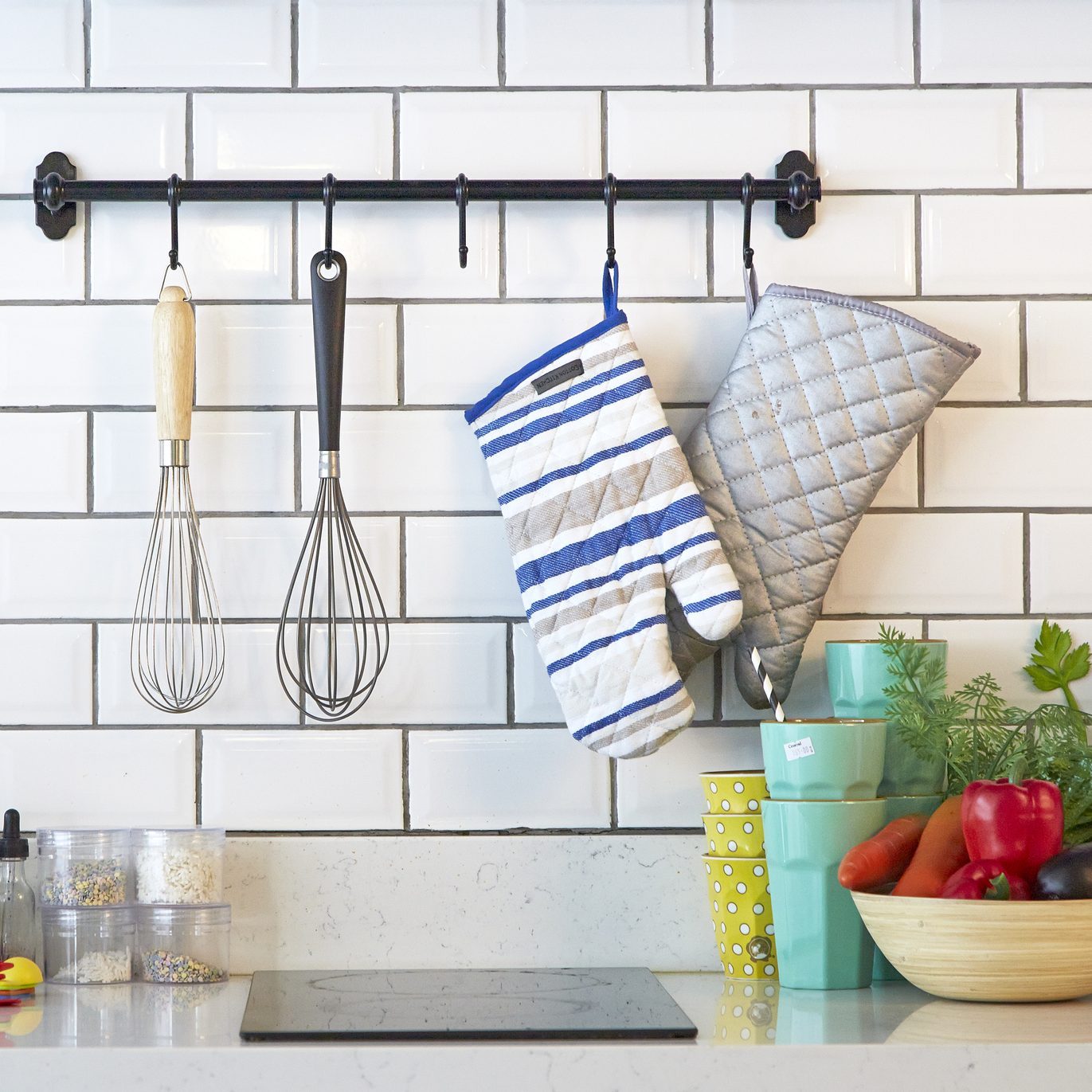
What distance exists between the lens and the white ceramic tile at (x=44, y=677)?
1.00 meters

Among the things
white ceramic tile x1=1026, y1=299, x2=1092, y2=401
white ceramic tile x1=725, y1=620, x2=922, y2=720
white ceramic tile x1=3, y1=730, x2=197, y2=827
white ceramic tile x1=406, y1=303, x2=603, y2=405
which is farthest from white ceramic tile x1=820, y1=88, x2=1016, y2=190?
white ceramic tile x1=3, y1=730, x2=197, y2=827

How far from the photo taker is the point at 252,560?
1.01 meters

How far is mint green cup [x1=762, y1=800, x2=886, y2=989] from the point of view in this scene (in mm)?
863

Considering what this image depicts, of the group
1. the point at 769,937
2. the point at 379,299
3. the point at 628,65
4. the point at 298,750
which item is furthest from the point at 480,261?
the point at 769,937

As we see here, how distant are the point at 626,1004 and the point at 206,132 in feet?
2.42

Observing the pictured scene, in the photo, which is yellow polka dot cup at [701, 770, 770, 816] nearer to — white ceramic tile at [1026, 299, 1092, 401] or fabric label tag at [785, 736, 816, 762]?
fabric label tag at [785, 736, 816, 762]

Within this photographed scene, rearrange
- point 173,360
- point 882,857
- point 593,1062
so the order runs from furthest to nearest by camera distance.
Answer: point 173,360 → point 882,857 → point 593,1062

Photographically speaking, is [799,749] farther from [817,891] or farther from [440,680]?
[440,680]

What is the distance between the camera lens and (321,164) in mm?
1024

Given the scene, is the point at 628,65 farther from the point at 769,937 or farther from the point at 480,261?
the point at 769,937

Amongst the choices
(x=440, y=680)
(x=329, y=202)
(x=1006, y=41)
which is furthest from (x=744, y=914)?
(x=1006, y=41)

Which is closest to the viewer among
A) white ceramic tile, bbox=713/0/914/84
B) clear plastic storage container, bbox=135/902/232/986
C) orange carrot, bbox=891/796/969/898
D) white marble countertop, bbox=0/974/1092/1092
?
white marble countertop, bbox=0/974/1092/1092

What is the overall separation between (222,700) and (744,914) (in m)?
0.43

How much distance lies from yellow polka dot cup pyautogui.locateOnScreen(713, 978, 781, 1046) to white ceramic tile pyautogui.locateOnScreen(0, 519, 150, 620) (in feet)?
1.78
